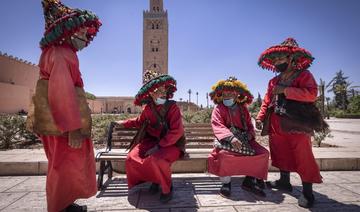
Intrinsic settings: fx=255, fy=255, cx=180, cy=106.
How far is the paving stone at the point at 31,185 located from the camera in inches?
150

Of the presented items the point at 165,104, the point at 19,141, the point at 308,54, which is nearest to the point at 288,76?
the point at 308,54

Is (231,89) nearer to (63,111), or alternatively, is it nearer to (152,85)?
(152,85)

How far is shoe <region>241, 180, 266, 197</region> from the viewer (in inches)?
139

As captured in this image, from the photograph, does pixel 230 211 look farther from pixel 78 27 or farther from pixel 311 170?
pixel 78 27

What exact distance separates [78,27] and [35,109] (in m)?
0.91

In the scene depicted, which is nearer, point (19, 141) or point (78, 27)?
point (78, 27)

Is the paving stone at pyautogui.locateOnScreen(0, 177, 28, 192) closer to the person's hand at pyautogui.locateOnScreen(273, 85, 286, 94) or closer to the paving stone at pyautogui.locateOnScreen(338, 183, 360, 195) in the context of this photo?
the person's hand at pyautogui.locateOnScreen(273, 85, 286, 94)

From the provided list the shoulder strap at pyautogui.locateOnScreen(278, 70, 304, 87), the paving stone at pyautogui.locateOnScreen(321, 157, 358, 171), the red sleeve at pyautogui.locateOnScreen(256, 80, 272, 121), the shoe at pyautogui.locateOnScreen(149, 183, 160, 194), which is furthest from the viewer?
the paving stone at pyautogui.locateOnScreen(321, 157, 358, 171)

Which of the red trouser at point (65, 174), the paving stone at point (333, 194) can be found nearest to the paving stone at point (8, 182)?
the red trouser at point (65, 174)

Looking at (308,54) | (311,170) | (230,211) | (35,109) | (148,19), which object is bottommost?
(230,211)

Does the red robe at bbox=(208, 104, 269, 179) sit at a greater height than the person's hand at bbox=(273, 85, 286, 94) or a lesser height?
lesser

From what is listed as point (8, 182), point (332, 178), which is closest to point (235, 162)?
point (332, 178)

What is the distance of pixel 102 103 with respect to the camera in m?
66.9

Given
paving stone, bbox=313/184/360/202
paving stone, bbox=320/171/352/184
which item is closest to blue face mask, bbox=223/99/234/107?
paving stone, bbox=313/184/360/202
